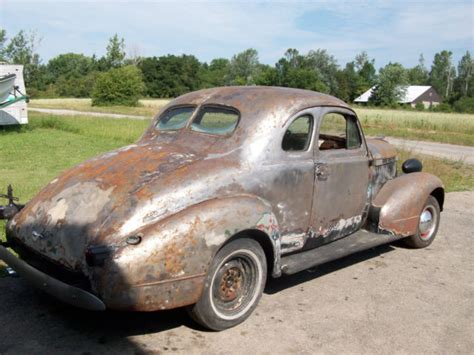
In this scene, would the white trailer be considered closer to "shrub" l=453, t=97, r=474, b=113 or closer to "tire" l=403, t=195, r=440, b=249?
"tire" l=403, t=195, r=440, b=249

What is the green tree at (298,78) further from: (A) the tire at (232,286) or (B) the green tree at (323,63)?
(A) the tire at (232,286)

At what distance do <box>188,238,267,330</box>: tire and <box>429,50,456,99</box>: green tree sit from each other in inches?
4473

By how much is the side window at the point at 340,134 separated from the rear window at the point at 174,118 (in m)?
1.44

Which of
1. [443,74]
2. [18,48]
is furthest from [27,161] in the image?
[443,74]

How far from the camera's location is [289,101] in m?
4.49

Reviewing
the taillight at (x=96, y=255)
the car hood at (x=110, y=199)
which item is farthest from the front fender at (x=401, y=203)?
the taillight at (x=96, y=255)

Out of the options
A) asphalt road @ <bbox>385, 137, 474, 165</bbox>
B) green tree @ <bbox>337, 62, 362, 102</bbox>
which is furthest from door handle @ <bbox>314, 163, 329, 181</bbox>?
green tree @ <bbox>337, 62, 362, 102</bbox>

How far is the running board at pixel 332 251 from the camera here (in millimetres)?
4172

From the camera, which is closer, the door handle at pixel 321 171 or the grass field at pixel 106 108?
the door handle at pixel 321 171

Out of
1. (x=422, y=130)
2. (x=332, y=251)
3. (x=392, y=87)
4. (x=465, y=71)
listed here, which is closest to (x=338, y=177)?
(x=332, y=251)

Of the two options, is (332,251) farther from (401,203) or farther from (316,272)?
(401,203)

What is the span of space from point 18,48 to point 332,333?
3804cm

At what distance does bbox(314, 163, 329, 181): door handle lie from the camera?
449cm

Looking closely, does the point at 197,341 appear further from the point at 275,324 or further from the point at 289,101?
the point at 289,101
